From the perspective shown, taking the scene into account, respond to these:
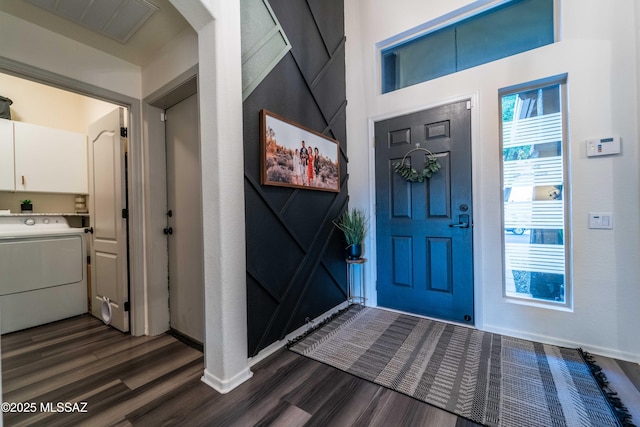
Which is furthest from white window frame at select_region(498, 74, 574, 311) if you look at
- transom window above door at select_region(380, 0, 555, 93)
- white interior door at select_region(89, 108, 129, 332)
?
white interior door at select_region(89, 108, 129, 332)

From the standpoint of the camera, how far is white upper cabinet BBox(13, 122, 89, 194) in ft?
8.46

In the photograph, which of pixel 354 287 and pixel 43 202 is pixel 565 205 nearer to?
pixel 354 287

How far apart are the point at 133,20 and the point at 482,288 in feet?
11.5

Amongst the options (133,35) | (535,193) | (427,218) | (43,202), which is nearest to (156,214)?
(133,35)

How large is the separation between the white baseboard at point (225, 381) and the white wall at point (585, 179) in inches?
79.2

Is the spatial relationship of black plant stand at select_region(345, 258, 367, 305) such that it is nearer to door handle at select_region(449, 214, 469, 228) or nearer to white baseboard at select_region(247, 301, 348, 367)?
white baseboard at select_region(247, 301, 348, 367)

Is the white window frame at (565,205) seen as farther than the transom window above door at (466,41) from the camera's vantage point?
No

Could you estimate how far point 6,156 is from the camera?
248 cm

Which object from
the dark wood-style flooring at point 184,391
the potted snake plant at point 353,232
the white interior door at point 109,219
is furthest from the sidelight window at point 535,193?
the white interior door at point 109,219

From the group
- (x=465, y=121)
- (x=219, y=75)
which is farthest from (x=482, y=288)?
(x=219, y=75)

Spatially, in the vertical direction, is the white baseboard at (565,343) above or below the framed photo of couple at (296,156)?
below

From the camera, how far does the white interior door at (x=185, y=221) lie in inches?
81.7

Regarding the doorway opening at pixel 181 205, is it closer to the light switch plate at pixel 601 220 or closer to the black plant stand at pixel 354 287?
the black plant stand at pixel 354 287

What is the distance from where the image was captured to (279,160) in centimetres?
195
